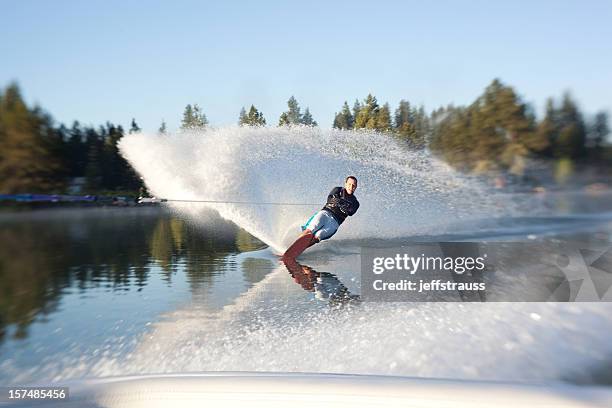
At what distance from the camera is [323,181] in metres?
6.31

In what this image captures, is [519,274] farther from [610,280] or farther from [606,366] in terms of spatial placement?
[606,366]

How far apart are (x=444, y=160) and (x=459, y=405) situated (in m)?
5.03

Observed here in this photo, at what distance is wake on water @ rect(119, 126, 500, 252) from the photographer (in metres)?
6.43

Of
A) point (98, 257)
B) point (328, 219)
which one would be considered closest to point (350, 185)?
point (328, 219)

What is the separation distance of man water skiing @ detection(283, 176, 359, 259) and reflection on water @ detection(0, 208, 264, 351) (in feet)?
2.40

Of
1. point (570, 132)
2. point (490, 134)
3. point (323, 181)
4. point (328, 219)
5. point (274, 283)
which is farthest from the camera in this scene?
point (490, 134)

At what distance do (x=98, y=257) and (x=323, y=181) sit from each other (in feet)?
9.86

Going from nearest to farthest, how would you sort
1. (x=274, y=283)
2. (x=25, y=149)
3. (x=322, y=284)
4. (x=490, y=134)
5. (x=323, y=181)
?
1. (x=322, y=284)
2. (x=274, y=283)
3. (x=323, y=181)
4. (x=490, y=134)
5. (x=25, y=149)

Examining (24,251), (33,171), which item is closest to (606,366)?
(24,251)

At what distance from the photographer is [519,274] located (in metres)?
4.75

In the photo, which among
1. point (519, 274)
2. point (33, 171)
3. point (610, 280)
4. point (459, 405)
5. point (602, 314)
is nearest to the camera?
point (459, 405)

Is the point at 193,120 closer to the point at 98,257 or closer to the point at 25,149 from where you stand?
the point at 98,257

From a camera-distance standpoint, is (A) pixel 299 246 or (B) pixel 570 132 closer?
(A) pixel 299 246

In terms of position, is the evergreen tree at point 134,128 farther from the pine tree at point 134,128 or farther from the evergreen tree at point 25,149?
the evergreen tree at point 25,149
